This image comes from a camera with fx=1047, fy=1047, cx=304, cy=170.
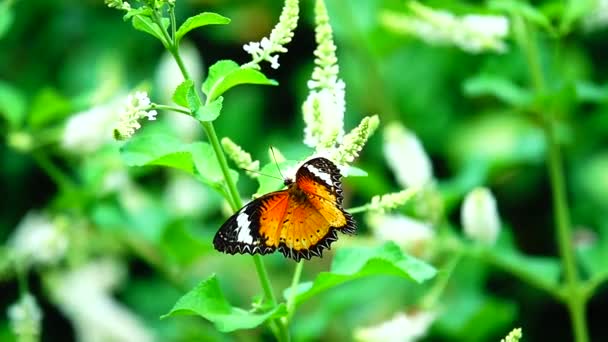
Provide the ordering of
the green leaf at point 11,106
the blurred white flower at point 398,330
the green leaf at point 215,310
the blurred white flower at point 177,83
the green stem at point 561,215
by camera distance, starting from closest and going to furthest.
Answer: the green leaf at point 215,310
the blurred white flower at point 398,330
the green stem at point 561,215
the green leaf at point 11,106
the blurred white flower at point 177,83

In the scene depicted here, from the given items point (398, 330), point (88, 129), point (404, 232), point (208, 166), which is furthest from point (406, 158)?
point (208, 166)

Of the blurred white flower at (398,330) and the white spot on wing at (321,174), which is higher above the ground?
the white spot on wing at (321,174)

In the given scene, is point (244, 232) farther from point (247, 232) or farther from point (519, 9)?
point (519, 9)

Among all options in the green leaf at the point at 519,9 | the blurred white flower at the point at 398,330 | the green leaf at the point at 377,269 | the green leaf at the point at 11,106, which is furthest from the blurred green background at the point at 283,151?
the green leaf at the point at 377,269

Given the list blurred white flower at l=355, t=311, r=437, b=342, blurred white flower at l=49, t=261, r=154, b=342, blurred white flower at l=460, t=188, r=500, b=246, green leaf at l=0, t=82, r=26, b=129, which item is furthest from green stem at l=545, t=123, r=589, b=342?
blurred white flower at l=49, t=261, r=154, b=342

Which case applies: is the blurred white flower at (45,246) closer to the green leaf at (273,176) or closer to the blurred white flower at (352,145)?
the green leaf at (273,176)

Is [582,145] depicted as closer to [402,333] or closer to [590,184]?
[590,184]

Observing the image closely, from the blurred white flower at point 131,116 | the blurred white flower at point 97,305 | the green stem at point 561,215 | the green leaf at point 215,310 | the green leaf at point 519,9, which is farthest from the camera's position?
the blurred white flower at point 97,305
